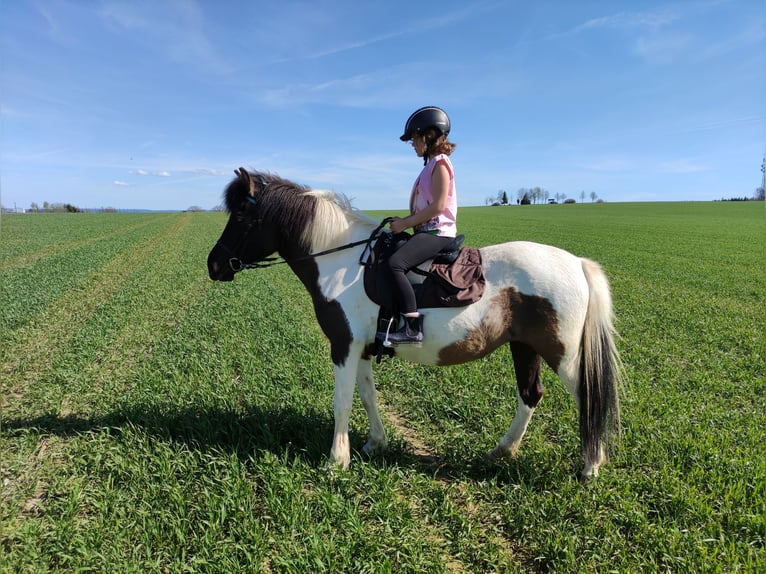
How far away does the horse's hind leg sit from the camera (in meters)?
3.83

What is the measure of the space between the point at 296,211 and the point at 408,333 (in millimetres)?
1559

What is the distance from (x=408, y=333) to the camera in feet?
11.1

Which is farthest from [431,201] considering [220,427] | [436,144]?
[220,427]

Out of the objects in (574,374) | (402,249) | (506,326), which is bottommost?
(574,374)

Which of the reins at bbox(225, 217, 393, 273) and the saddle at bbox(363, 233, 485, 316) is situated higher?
the reins at bbox(225, 217, 393, 273)

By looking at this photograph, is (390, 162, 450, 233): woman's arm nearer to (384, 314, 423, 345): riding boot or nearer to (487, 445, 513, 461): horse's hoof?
(384, 314, 423, 345): riding boot

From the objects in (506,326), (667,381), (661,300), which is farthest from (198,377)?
(661,300)

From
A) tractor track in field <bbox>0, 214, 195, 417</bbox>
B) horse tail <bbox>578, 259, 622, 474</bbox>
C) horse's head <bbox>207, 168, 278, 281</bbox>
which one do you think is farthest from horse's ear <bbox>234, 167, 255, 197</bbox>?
tractor track in field <bbox>0, 214, 195, 417</bbox>

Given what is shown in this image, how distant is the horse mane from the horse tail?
2.19 meters

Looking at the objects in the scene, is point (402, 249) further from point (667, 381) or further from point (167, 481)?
point (667, 381)

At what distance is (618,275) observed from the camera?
1388 centimetres

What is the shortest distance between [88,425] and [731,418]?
290 inches

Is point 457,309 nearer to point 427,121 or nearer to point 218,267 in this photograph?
point 427,121

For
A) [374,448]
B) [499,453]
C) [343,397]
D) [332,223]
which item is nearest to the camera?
[343,397]
